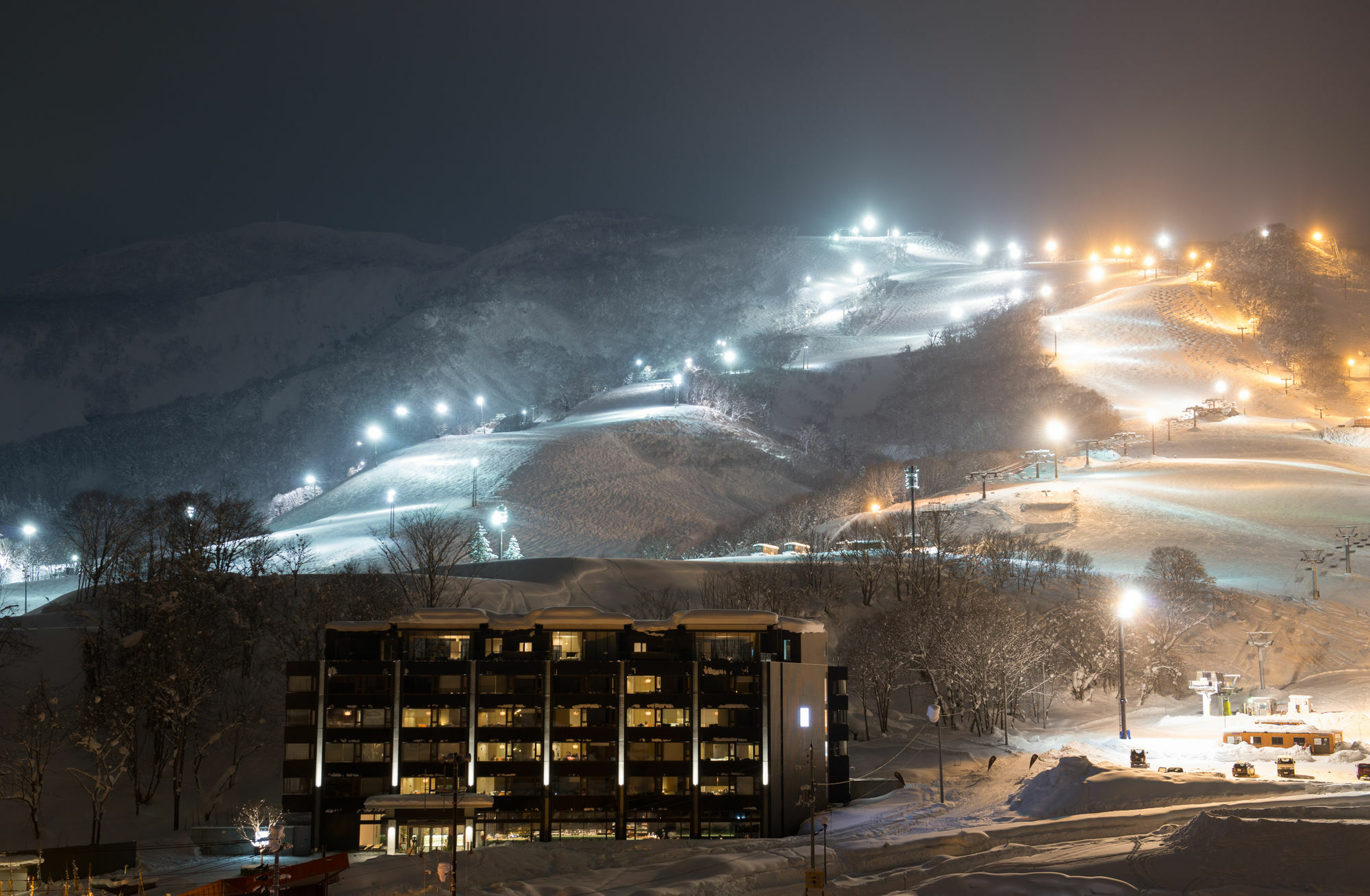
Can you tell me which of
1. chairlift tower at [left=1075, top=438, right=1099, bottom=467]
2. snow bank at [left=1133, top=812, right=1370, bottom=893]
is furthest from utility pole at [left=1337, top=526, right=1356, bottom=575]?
snow bank at [left=1133, top=812, right=1370, bottom=893]

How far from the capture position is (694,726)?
50969mm

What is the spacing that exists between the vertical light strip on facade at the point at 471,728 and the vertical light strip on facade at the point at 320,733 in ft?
20.6

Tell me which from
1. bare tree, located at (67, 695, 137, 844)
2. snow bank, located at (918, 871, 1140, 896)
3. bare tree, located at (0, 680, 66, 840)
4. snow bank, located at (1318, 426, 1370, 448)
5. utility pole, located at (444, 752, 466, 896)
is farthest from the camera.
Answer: snow bank, located at (1318, 426, 1370, 448)

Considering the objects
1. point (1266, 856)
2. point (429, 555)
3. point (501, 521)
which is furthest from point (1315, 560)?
point (501, 521)

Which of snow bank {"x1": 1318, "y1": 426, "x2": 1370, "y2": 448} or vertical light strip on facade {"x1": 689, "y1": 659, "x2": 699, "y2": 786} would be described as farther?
snow bank {"x1": 1318, "y1": 426, "x2": 1370, "y2": 448}

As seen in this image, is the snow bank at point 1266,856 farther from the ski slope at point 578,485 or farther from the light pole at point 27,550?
the light pole at point 27,550

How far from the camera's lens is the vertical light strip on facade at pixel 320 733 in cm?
5041

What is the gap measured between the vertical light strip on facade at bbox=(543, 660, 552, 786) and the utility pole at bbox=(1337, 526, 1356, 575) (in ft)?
175

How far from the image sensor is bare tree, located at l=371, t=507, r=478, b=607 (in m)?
72.2

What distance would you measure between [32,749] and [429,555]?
2500cm

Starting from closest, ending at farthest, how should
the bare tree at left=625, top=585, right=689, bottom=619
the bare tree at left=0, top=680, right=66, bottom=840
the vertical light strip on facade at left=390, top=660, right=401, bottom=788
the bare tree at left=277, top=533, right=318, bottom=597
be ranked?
the vertical light strip on facade at left=390, top=660, right=401, bottom=788
the bare tree at left=0, top=680, right=66, bottom=840
the bare tree at left=625, top=585, right=689, bottom=619
the bare tree at left=277, top=533, right=318, bottom=597

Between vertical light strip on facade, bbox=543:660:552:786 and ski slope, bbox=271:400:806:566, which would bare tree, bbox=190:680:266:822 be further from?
ski slope, bbox=271:400:806:566

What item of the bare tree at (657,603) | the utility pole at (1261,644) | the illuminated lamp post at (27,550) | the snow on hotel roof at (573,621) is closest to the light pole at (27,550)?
the illuminated lamp post at (27,550)

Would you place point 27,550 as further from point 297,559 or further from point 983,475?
point 983,475
